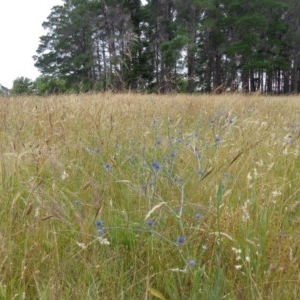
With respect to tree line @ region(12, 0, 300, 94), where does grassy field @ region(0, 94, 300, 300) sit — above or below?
below

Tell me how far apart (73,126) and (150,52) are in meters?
26.9

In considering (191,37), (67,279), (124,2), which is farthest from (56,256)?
(124,2)

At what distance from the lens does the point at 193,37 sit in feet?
92.2

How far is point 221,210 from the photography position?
1350 millimetres

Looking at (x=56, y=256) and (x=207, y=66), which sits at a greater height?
(x=207, y=66)

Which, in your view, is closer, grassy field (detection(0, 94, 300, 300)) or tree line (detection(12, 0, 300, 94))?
grassy field (detection(0, 94, 300, 300))

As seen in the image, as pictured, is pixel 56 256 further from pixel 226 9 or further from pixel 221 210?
pixel 226 9

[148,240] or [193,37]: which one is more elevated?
[193,37]

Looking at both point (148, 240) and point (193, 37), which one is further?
point (193, 37)

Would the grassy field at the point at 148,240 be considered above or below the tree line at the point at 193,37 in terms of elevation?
below

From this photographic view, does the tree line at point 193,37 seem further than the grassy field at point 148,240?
Yes

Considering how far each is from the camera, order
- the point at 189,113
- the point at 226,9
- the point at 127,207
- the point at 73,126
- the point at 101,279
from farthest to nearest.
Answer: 1. the point at 226,9
2. the point at 189,113
3. the point at 73,126
4. the point at 127,207
5. the point at 101,279

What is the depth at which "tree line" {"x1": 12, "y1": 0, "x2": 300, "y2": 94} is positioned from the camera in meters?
27.6

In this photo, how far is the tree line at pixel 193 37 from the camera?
27578mm
